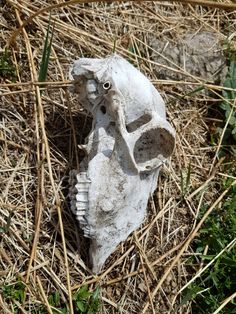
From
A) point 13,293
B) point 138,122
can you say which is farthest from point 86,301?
point 138,122

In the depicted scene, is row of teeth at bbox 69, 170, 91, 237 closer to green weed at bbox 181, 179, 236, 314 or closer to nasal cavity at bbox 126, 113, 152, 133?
nasal cavity at bbox 126, 113, 152, 133

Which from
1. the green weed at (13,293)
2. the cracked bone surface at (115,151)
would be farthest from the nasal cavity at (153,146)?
the green weed at (13,293)

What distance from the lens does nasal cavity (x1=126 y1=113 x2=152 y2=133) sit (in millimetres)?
1796

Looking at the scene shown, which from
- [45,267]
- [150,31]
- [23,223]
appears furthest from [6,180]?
[150,31]

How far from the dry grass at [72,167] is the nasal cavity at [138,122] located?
0.21m

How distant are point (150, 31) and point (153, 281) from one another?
0.91m

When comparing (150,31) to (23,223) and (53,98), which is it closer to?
(53,98)

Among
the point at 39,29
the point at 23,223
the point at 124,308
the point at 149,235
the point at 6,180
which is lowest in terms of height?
the point at 124,308

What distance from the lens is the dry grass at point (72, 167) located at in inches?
72.0

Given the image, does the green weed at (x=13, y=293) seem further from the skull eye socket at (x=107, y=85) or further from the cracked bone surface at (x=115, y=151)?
the skull eye socket at (x=107, y=85)

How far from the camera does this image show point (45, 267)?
1.81 meters

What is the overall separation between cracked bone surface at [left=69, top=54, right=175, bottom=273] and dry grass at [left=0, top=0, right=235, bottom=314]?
0.08m

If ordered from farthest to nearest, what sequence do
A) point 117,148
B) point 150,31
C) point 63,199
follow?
point 150,31 → point 63,199 → point 117,148

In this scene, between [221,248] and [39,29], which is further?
[39,29]
